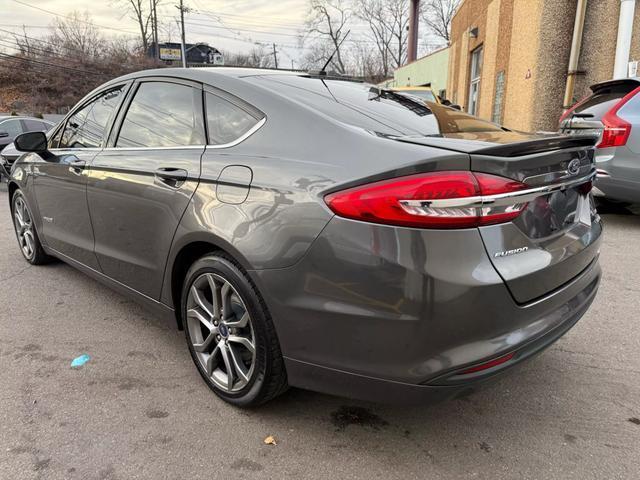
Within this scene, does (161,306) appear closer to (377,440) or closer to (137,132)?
(137,132)

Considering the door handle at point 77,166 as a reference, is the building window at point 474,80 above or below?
above

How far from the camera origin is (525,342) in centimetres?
193

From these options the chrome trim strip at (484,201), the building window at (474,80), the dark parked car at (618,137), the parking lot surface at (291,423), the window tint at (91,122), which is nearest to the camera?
the chrome trim strip at (484,201)

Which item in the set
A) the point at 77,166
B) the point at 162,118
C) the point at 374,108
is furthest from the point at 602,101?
the point at 77,166

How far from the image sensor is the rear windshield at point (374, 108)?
2.26 metres

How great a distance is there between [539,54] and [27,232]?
418 inches

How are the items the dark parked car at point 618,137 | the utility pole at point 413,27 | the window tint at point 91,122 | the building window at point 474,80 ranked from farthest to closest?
1. the utility pole at point 413,27
2. the building window at point 474,80
3. the dark parked car at point 618,137
4. the window tint at point 91,122

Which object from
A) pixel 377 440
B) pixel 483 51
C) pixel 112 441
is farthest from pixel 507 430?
pixel 483 51

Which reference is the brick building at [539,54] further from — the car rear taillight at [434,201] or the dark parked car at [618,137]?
the car rear taillight at [434,201]

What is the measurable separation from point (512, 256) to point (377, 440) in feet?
3.36

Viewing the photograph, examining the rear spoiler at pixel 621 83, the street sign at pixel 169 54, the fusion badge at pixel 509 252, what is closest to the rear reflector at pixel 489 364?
the fusion badge at pixel 509 252

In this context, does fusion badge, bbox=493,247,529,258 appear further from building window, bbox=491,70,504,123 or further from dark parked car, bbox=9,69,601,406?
building window, bbox=491,70,504,123

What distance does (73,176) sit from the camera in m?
3.50

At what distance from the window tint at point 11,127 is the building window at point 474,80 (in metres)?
14.4
